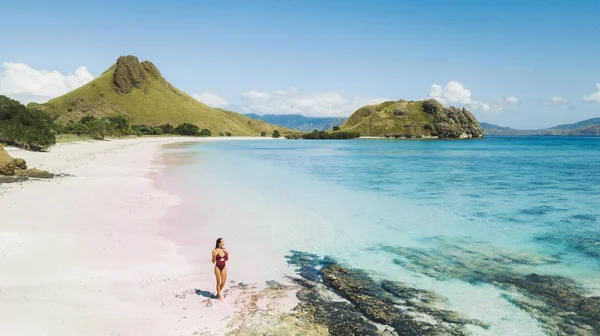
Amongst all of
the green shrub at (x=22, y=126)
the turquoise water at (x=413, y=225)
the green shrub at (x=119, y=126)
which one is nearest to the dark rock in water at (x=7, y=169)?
the turquoise water at (x=413, y=225)

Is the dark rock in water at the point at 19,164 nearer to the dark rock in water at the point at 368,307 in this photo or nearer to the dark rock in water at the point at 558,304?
the dark rock in water at the point at 368,307

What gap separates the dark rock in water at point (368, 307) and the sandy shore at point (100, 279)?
1038mm

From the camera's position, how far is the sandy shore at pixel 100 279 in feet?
29.1

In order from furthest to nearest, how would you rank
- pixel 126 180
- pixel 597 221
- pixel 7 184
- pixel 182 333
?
pixel 126 180 → pixel 7 184 → pixel 597 221 → pixel 182 333

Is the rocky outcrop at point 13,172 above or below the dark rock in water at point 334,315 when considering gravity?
above

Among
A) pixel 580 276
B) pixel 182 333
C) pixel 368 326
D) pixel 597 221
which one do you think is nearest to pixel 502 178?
pixel 597 221

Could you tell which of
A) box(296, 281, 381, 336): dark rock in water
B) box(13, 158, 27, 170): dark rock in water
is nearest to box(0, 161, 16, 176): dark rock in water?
box(13, 158, 27, 170): dark rock in water

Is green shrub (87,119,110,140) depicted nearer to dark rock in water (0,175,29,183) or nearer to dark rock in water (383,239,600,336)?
dark rock in water (0,175,29,183)

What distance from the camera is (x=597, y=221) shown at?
23469 millimetres

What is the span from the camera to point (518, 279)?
13.2 m

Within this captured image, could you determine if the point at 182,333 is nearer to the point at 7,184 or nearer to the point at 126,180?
the point at 7,184

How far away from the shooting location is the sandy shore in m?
8.86

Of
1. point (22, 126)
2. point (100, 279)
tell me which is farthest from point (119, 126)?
point (100, 279)

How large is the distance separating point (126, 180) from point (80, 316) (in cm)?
2438
